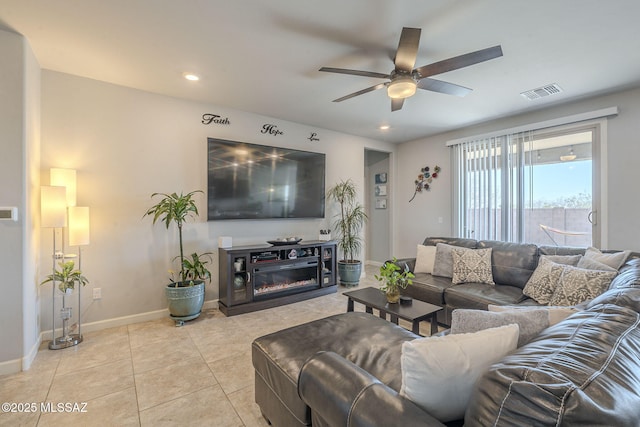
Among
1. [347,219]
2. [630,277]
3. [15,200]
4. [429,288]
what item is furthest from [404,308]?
[15,200]

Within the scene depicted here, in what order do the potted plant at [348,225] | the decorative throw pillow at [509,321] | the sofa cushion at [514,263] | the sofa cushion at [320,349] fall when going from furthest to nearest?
the potted plant at [348,225] < the sofa cushion at [514,263] < the sofa cushion at [320,349] < the decorative throw pillow at [509,321]

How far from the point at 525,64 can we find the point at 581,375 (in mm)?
2963

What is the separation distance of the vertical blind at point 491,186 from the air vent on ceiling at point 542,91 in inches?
28.2

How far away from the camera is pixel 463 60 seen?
6.68ft

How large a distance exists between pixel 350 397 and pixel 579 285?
7.66 ft

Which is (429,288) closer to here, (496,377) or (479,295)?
(479,295)

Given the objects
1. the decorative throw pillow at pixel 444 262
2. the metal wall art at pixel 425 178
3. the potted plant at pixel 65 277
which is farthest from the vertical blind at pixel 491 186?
the potted plant at pixel 65 277

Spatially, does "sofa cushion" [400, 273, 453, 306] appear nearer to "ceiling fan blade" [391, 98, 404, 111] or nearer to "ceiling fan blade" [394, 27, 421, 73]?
"ceiling fan blade" [391, 98, 404, 111]

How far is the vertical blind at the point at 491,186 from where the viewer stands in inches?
160

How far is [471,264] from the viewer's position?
3148 millimetres

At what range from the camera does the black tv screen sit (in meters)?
3.63

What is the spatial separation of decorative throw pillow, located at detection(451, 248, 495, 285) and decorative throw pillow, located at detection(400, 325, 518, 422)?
7.64ft

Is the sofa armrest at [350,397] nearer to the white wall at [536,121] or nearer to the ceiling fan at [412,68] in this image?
the ceiling fan at [412,68]

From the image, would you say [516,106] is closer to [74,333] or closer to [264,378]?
[264,378]
